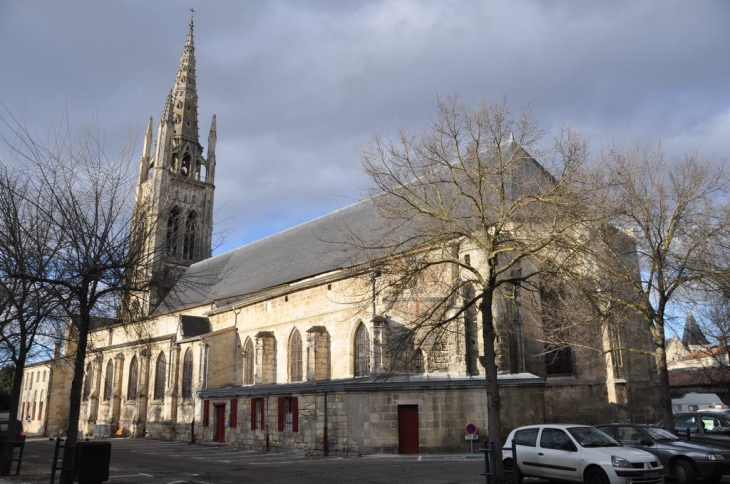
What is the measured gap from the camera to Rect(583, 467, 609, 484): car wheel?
366 inches

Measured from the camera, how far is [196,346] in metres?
29.9

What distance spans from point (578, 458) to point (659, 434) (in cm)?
301

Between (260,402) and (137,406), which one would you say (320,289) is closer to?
(260,402)

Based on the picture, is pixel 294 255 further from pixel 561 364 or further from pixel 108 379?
pixel 108 379

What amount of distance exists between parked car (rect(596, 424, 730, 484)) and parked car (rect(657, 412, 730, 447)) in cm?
231

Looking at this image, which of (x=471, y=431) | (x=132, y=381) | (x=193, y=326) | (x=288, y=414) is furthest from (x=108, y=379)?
(x=471, y=431)

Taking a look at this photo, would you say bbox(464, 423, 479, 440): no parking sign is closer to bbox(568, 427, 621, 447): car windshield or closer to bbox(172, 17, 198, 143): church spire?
bbox(568, 427, 621, 447): car windshield

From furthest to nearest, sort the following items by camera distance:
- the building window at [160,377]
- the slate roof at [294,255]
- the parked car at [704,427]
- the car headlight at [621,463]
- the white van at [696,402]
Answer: the building window at [160,377], the white van at [696,402], the slate roof at [294,255], the parked car at [704,427], the car headlight at [621,463]

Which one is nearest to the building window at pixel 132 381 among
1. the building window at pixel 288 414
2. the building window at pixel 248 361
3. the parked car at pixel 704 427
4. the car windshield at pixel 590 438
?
the building window at pixel 248 361

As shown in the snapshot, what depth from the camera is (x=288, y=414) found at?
21156 mm

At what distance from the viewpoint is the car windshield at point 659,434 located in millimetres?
11435

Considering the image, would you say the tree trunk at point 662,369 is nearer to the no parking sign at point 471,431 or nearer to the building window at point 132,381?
the no parking sign at point 471,431

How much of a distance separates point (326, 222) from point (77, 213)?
2181 cm

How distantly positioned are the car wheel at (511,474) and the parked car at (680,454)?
2.42 meters
